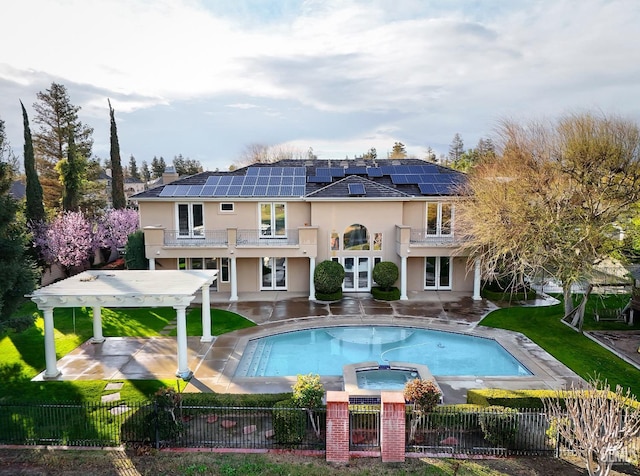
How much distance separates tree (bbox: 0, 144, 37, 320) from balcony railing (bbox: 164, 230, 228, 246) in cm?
986

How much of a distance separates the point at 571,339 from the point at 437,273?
9495 mm

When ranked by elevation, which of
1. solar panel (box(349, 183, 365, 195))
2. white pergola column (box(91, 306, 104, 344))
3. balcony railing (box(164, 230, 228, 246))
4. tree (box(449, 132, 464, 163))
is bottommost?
white pergola column (box(91, 306, 104, 344))

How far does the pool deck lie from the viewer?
48.8 ft

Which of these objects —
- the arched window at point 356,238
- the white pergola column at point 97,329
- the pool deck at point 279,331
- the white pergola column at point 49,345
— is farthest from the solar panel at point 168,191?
the white pergola column at point 49,345

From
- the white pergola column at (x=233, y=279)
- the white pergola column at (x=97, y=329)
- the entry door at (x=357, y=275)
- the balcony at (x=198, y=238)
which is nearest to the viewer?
the white pergola column at (x=97, y=329)

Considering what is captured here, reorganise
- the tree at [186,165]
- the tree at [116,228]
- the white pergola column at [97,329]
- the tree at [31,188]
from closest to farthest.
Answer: the white pergola column at [97,329] → the tree at [31,188] → the tree at [116,228] → the tree at [186,165]

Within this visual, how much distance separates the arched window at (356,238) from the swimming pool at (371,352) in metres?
6.46

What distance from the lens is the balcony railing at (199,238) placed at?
84.2 ft

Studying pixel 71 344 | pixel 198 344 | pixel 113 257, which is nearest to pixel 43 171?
pixel 113 257

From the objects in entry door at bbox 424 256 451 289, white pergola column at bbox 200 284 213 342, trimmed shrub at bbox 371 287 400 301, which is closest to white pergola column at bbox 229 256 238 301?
white pergola column at bbox 200 284 213 342

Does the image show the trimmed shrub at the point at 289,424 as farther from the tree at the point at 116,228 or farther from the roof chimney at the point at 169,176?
the tree at the point at 116,228

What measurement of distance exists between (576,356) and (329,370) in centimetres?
964

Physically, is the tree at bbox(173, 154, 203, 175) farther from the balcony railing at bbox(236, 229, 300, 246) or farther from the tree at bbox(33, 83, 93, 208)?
the balcony railing at bbox(236, 229, 300, 246)

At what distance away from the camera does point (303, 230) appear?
24797mm
